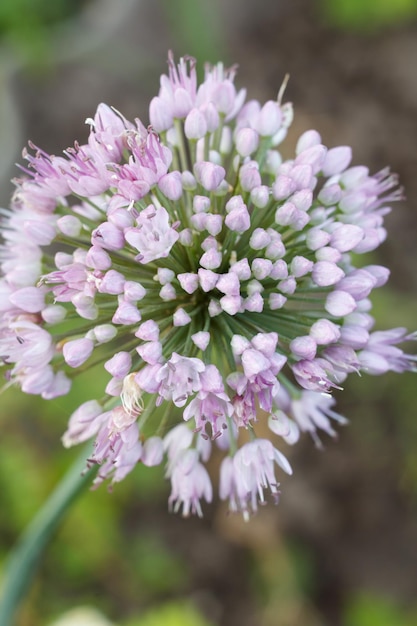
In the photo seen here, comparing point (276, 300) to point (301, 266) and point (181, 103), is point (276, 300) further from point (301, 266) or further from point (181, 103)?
point (181, 103)

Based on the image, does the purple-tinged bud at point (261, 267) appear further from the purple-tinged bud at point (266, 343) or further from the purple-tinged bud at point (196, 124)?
the purple-tinged bud at point (196, 124)

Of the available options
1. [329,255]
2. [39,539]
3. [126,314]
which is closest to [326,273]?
[329,255]

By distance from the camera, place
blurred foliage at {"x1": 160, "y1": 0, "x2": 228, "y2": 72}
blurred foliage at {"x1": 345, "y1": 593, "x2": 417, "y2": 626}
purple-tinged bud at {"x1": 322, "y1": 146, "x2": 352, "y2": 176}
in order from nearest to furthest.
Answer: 1. purple-tinged bud at {"x1": 322, "y1": 146, "x2": 352, "y2": 176}
2. blurred foliage at {"x1": 345, "y1": 593, "x2": 417, "y2": 626}
3. blurred foliage at {"x1": 160, "y1": 0, "x2": 228, "y2": 72}

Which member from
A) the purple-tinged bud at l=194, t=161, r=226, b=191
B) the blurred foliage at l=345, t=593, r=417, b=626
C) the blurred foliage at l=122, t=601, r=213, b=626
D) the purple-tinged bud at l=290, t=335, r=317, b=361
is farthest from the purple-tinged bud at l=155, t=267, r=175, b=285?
the blurred foliage at l=345, t=593, r=417, b=626

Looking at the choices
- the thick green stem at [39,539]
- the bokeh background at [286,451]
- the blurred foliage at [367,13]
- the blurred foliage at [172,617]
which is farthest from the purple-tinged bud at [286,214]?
the blurred foliage at [367,13]

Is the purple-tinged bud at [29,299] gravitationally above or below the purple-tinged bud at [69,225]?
below

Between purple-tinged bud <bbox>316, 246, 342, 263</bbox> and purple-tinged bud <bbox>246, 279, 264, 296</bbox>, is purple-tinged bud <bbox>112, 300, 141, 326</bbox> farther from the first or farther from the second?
purple-tinged bud <bbox>316, 246, 342, 263</bbox>

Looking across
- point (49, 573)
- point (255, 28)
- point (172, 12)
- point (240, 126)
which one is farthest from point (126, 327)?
point (255, 28)
